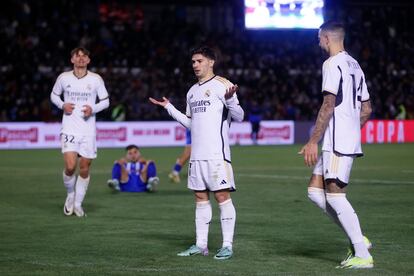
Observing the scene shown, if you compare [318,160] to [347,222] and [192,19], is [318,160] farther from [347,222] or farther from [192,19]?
[192,19]

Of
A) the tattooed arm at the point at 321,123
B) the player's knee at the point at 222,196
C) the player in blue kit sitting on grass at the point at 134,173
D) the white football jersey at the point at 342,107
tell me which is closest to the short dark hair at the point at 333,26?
the white football jersey at the point at 342,107

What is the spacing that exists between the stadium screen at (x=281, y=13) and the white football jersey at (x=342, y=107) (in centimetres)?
3383

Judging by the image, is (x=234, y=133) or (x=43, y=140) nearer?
(x=43, y=140)

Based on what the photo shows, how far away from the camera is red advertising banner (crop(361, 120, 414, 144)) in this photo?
137ft

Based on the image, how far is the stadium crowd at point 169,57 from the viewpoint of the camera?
132ft

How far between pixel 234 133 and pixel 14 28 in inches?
405

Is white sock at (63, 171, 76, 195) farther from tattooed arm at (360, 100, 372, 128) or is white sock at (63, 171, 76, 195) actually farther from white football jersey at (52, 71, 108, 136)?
tattooed arm at (360, 100, 372, 128)

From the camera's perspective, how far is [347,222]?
9367 millimetres

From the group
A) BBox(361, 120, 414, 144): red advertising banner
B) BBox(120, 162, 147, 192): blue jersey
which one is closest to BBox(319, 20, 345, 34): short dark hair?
BBox(120, 162, 147, 192): blue jersey

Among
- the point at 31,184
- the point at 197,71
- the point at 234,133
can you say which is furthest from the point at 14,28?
the point at 197,71

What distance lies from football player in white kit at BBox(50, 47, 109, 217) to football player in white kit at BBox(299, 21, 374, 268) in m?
5.58

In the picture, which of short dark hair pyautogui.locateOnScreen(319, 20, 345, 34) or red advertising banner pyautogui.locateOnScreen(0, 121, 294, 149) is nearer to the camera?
short dark hair pyautogui.locateOnScreen(319, 20, 345, 34)

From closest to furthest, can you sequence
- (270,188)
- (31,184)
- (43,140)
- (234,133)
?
(270,188) → (31,184) → (43,140) → (234,133)

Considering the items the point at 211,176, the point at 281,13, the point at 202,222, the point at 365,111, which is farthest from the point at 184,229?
the point at 281,13
